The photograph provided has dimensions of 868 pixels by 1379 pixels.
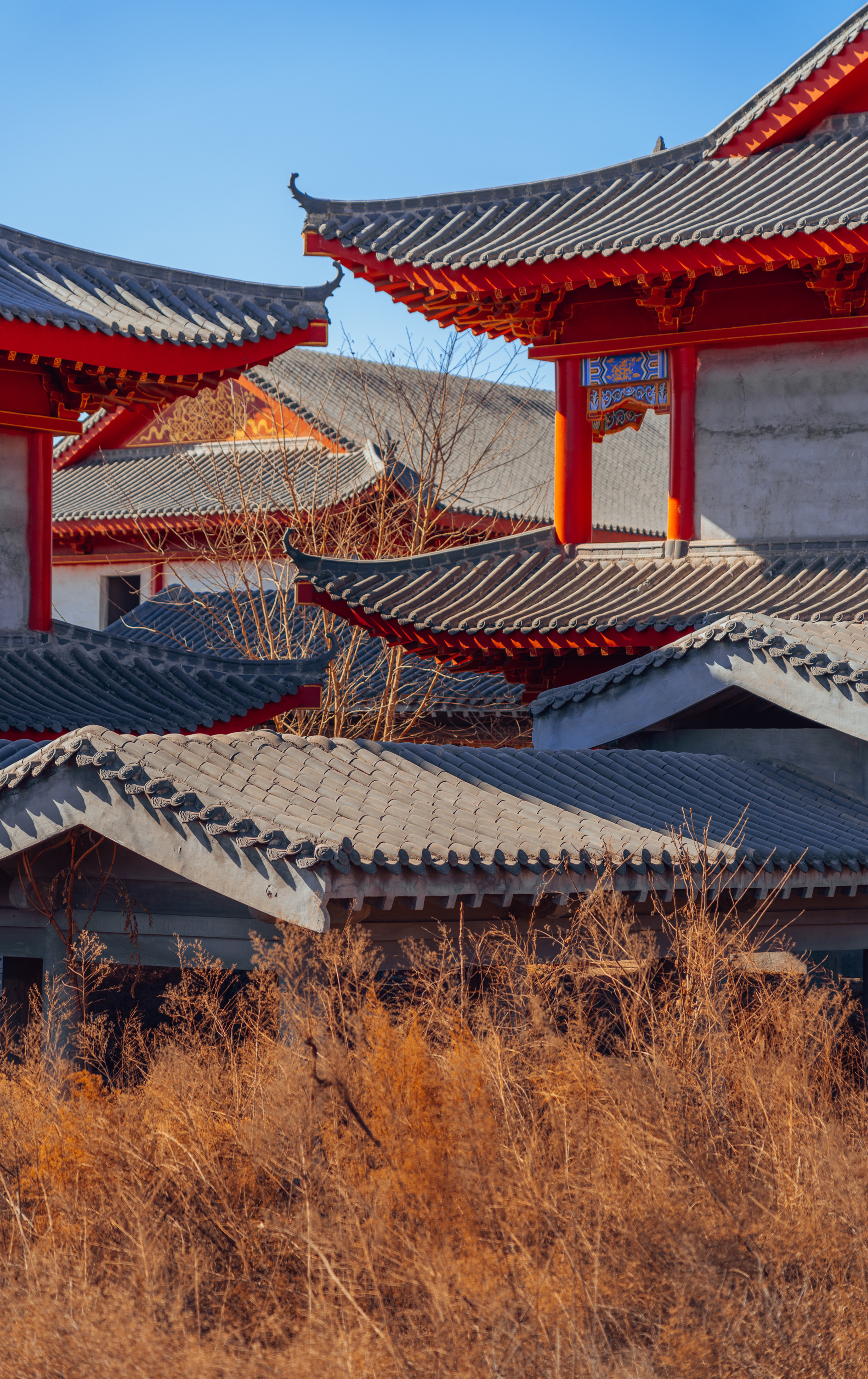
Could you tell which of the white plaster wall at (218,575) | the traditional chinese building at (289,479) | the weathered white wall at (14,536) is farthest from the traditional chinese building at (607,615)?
the white plaster wall at (218,575)

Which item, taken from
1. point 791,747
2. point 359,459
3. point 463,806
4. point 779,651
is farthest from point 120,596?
point 463,806

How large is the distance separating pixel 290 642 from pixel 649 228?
659 centimetres

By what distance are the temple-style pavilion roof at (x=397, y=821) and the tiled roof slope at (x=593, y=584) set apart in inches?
91.5

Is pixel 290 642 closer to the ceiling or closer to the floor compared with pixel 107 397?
closer to the floor

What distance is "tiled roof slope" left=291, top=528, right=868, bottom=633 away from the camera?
10.5 m

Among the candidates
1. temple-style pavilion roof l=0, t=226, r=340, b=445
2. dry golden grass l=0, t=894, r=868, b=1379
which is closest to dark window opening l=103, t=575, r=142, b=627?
temple-style pavilion roof l=0, t=226, r=340, b=445

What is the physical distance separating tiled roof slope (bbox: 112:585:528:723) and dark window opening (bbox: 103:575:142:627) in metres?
3.07

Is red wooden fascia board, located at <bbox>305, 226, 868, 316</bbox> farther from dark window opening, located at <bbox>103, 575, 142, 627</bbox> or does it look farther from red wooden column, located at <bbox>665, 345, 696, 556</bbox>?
dark window opening, located at <bbox>103, 575, 142, 627</bbox>

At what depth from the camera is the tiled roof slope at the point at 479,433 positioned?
21.1 m

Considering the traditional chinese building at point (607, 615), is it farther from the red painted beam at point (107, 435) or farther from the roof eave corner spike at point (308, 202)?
the red painted beam at point (107, 435)

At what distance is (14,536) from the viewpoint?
446 inches

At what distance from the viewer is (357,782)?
711 cm

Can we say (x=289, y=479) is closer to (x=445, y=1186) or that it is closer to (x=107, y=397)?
(x=107, y=397)

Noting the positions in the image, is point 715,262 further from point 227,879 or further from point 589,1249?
point 589,1249
